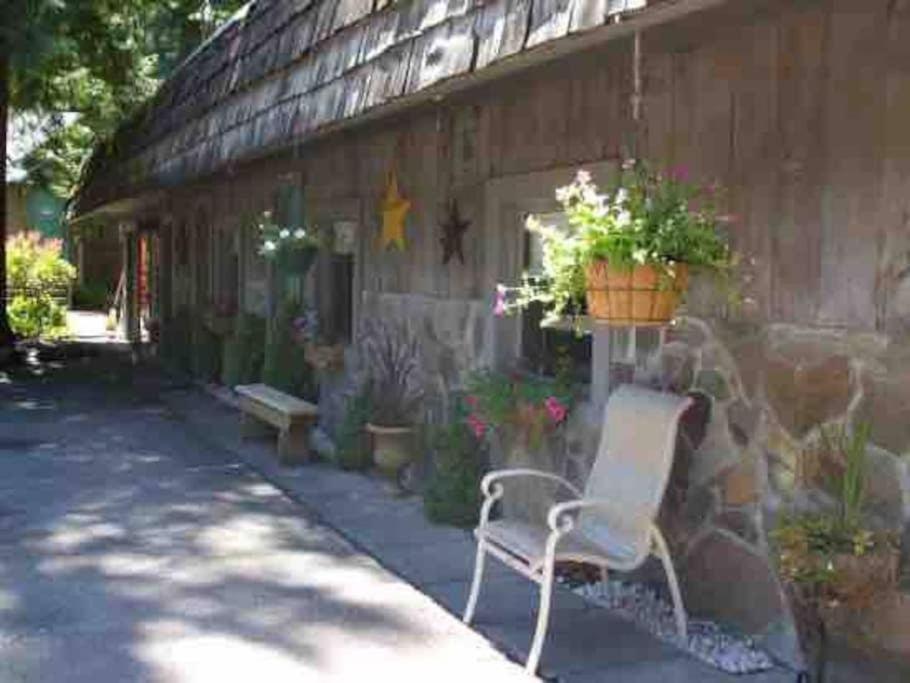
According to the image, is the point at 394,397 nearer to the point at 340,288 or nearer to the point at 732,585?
the point at 340,288

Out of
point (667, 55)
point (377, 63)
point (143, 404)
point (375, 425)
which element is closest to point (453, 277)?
point (375, 425)

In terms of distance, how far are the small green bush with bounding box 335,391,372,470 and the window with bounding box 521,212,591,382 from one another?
200 cm

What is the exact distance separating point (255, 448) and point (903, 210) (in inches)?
274

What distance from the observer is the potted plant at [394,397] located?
830 centimetres

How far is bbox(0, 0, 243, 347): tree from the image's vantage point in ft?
46.9

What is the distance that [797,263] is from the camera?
452 cm

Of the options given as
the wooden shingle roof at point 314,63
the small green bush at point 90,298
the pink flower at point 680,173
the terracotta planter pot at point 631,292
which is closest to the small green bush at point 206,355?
the wooden shingle roof at point 314,63

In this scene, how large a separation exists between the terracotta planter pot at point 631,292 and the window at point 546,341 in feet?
5.81

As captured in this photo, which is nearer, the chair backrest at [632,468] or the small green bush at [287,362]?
the chair backrest at [632,468]

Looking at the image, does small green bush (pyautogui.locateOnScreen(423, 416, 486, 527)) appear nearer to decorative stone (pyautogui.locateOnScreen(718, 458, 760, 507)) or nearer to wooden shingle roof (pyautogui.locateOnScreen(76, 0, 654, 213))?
wooden shingle roof (pyautogui.locateOnScreen(76, 0, 654, 213))

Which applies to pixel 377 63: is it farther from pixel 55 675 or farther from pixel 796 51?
pixel 55 675

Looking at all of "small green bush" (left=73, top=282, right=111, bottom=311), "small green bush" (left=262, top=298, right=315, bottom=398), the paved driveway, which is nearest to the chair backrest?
the paved driveway

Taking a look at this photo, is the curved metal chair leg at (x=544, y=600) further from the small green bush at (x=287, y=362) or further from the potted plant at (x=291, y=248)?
the small green bush at (x=287, y=362)

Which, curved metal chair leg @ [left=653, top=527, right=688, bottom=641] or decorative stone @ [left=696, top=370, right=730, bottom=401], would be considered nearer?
curved metal chair leg @ [left=653, top=527, right=688, bottom=641]
